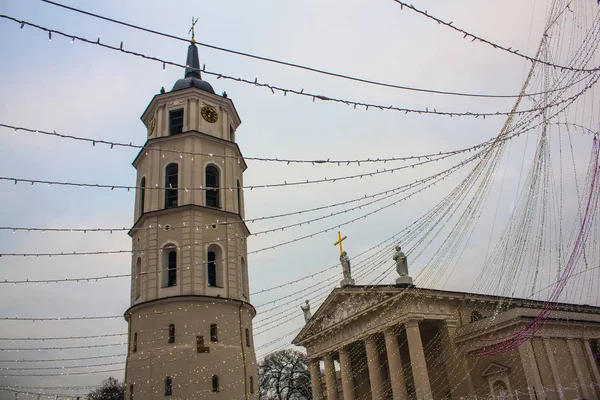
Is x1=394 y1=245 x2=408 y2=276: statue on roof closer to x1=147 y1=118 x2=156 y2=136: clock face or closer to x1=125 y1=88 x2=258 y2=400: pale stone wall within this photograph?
x1=125 y1=88 x2=258 y2=400: pale stone wall

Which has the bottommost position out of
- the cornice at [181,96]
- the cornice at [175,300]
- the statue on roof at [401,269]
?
the cornice at [175,300]

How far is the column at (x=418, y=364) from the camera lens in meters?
24.1

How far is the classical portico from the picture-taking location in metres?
24.0

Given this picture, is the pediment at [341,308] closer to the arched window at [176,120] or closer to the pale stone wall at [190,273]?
the pale stone wall at [190,273]

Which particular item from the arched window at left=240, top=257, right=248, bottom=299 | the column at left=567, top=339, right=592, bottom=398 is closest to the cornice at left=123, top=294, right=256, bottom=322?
the arched window at left=240, top=257, right=248, bottom=299

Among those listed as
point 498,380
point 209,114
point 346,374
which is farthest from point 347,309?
point 209,114

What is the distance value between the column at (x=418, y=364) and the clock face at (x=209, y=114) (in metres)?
16.9

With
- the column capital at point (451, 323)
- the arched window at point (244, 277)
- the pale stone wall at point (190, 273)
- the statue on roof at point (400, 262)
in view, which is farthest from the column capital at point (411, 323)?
the arched window at point (244, 277)

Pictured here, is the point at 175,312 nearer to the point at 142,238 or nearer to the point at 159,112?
the point at 142,238

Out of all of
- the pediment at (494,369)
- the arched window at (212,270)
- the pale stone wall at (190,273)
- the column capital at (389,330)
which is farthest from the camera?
the arched window at (212,270)

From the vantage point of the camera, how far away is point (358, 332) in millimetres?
29688

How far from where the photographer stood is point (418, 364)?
24688mm

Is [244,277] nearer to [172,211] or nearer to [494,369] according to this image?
[172,211]

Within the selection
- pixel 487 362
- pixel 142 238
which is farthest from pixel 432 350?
pixel 142 238
